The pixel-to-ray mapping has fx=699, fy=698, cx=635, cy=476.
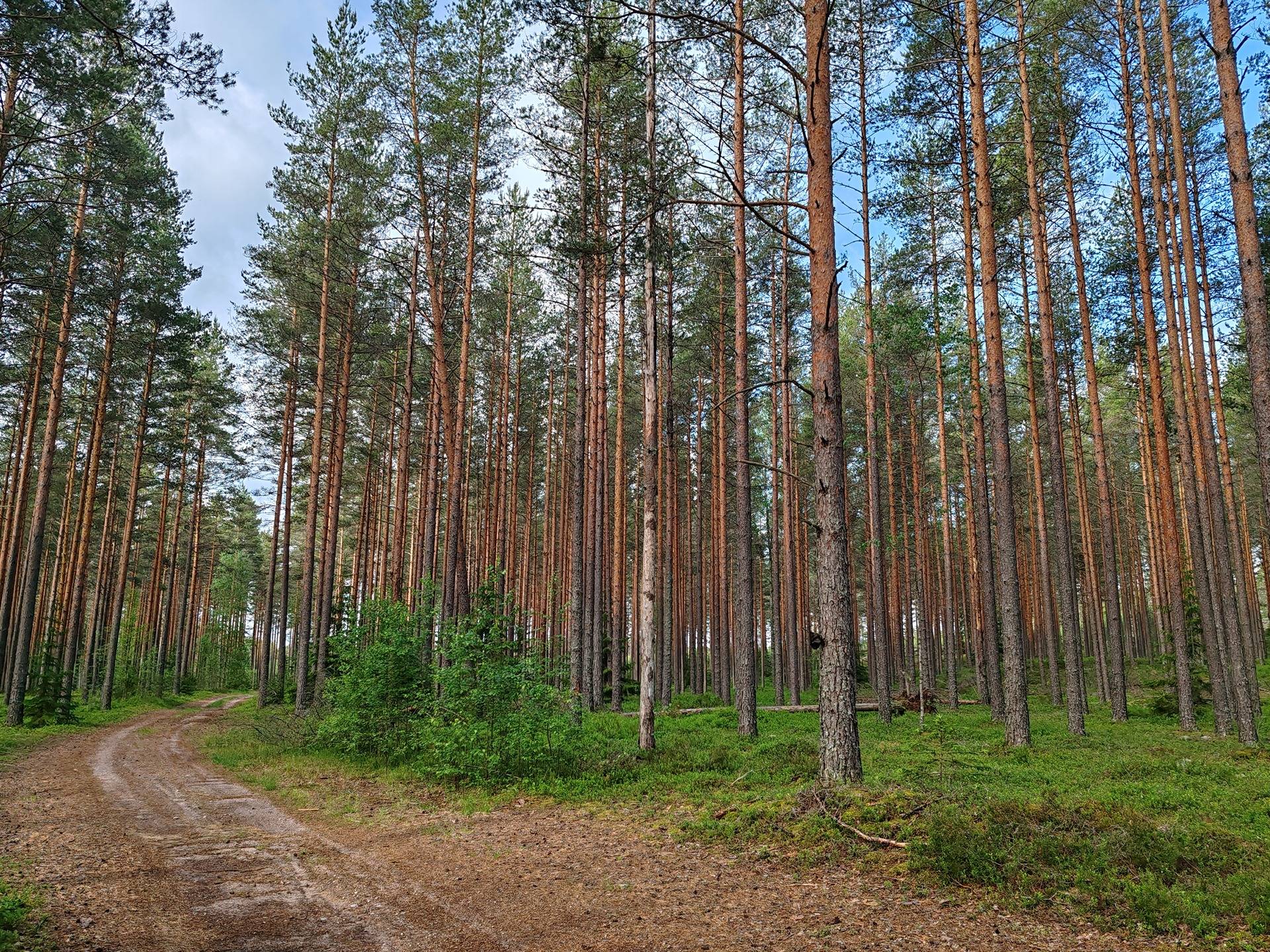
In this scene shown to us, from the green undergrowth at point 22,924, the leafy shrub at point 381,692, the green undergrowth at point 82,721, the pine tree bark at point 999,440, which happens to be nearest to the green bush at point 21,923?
the green undergrowth at point 22,924

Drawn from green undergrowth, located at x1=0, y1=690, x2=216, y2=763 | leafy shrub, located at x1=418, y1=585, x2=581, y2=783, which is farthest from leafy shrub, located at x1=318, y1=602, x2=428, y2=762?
green undergrowth, located at x1=0, y1=690, x2=216, y2=763

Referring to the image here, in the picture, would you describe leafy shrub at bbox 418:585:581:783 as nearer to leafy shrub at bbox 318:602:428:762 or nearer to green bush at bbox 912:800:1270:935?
leafy shrub at bbox 318:602:428:762

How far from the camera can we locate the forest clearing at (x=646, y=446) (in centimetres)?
576

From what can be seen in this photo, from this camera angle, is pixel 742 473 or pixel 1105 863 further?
pixel 742 473

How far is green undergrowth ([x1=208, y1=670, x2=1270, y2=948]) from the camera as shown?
195 inches

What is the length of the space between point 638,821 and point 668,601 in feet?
48.6

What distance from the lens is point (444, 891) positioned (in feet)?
18.6

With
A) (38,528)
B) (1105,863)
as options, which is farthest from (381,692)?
(38,528)

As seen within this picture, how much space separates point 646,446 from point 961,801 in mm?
7316

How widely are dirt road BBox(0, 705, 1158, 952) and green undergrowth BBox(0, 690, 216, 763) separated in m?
8.51

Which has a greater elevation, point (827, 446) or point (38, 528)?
point (38, 528)

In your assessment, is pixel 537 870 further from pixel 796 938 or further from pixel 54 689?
pixel 54 689

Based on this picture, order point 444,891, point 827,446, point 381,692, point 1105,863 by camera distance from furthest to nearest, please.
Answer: point 381,692, point 827,446, point 444,891, point 1105,863

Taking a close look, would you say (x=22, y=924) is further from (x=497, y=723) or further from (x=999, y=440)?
(x=999, y=440)
